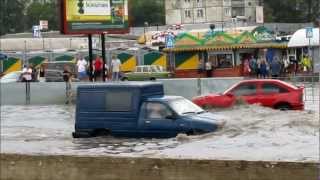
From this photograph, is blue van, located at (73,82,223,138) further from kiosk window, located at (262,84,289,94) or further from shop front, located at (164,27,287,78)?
shop front, located at (164,27,287,78)

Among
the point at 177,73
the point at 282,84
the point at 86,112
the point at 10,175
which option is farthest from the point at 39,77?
the point at 10,175

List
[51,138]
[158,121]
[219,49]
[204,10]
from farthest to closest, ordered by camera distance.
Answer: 1. [204,10]
2. [219,49]
3. [51,138]
4. [158,121]

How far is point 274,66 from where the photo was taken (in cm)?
4031

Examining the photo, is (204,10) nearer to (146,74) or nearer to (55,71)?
(146,74)

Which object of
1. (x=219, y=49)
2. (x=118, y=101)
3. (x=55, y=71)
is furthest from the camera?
(x=219, y=49)

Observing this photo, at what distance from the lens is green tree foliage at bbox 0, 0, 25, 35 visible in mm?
120062

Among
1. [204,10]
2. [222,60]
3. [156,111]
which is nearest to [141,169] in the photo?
[156,111]

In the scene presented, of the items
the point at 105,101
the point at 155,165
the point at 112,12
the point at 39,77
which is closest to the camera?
the point at 155,165

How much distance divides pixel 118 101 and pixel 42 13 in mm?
109519

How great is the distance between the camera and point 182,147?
49.9ft

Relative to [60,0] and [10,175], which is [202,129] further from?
[60,0]

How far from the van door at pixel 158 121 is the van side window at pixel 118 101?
45 cm

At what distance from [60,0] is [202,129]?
16084 millimetres

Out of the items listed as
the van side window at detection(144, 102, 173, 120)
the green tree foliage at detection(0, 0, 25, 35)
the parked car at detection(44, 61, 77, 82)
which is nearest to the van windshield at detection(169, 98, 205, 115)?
the van side window at detection(144, 102, 173, 120)
